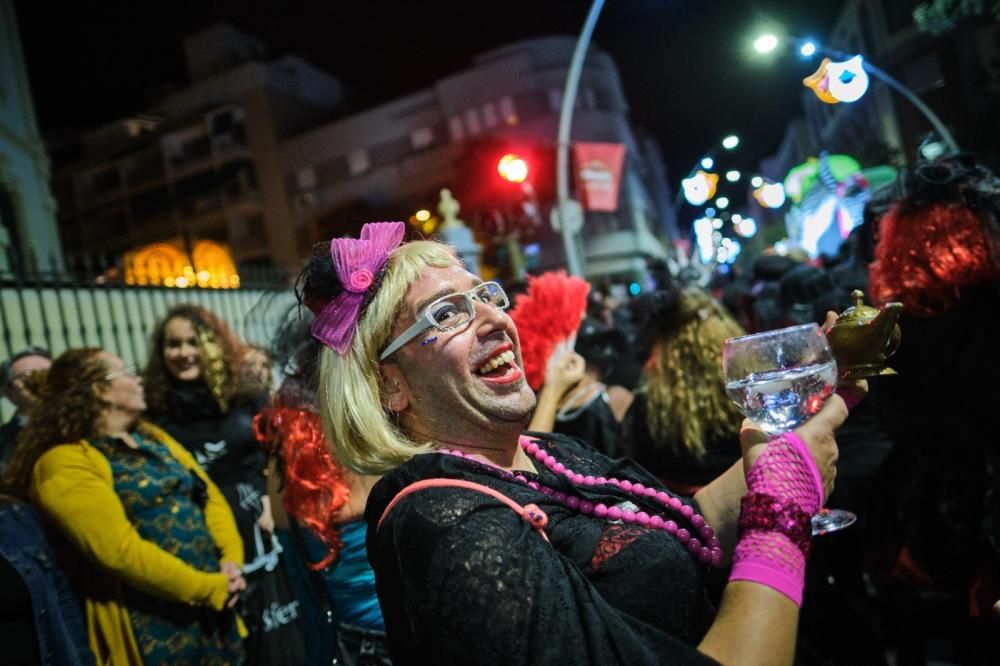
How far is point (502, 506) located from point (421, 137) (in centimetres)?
3638

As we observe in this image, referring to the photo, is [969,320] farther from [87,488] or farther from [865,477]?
[87,488]

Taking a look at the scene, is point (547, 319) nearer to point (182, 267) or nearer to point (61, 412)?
point (61, 412)

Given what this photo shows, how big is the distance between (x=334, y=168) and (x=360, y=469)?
37.3 m

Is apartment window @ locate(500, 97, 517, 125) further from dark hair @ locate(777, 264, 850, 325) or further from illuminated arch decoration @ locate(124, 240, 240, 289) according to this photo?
dark hair @ locate(777, 264, 850, 325)

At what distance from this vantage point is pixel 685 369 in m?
3.55

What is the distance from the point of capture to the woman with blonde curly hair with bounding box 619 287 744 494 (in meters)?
3.39

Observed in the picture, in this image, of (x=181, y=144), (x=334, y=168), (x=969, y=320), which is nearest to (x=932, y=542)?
(x=969, y=320)

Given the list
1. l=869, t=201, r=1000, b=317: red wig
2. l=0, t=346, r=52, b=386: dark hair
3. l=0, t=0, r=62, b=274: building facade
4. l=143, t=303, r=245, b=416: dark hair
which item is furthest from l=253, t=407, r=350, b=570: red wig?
l=0, t=0, r=62, b=274: building facade

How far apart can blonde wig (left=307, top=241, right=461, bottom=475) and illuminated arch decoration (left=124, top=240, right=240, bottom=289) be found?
252 inches

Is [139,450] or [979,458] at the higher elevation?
[139,450]

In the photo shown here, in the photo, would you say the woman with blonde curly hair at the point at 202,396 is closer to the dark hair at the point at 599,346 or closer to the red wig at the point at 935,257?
the dark hair at the point at 599,346

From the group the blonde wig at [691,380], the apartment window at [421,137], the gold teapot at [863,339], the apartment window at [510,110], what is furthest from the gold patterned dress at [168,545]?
the apartment window at [421,137]

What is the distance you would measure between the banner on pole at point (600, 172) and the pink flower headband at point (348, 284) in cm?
1205

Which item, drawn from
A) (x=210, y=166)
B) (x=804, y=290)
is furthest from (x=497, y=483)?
(x=210, y=166)
